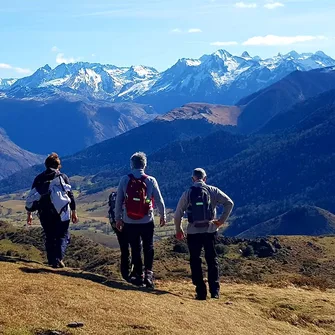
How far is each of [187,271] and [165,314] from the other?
934 inches

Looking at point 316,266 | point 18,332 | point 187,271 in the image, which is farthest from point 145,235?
point 316,266

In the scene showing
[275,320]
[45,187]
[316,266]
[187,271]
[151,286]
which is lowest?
[316,266]

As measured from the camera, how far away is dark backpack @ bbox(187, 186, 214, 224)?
61.1 ft

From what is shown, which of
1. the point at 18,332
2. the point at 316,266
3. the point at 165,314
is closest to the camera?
the point at 18,332

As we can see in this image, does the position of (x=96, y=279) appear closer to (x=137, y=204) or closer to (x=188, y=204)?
(x=137, y=204)

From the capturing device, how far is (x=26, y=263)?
1995 centimetres

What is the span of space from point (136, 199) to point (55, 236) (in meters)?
3.55

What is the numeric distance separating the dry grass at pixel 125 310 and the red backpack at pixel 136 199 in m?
2.54

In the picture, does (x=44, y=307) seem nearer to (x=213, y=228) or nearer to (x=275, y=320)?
(x=213, y=228)

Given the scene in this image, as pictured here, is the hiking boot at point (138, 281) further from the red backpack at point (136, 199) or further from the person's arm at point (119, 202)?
the red backpack at point (136, 199)

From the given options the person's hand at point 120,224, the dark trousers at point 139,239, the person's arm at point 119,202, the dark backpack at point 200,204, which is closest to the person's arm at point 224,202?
the dark backpack at point 200,204

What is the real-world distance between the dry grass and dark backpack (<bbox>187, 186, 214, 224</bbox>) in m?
2.87

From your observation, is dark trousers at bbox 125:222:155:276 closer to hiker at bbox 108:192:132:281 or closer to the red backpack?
the red backpack

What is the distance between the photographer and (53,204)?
19.2 meters
